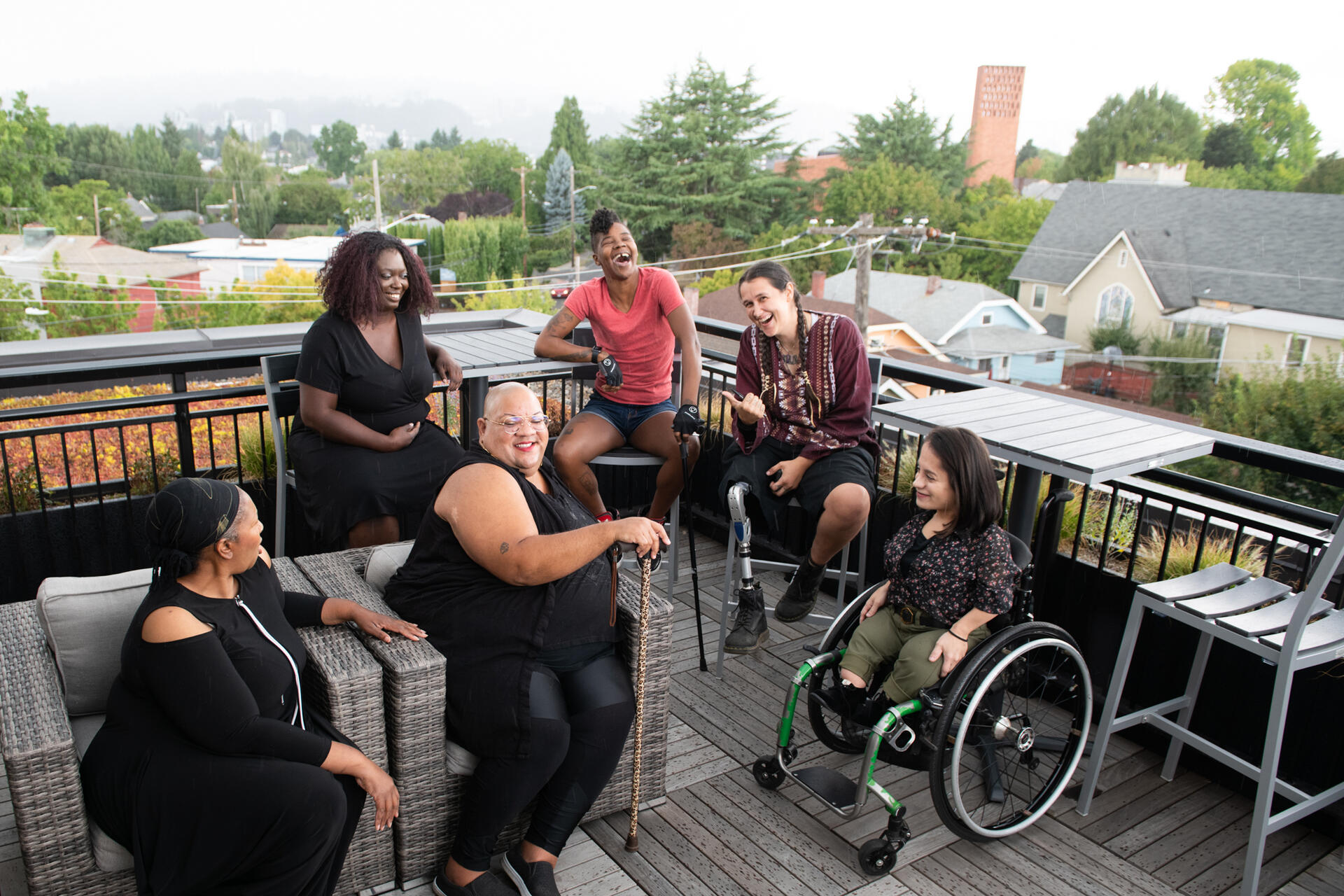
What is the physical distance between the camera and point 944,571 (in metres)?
2.08

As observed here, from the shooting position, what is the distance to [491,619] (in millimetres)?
1895

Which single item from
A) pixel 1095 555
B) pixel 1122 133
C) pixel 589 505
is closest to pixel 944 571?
pixel 1095 555

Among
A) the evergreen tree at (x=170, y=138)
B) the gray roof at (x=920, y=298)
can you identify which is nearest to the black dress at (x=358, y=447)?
the gray roof at (x=920, y=298)

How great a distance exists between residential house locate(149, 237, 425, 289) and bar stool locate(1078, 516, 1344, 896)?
5103cm

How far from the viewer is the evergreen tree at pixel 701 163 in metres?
44.1

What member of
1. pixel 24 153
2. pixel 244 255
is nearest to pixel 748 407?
pixel 24 153

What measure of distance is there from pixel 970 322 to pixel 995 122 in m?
39.3

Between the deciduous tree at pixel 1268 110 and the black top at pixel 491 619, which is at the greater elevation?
the deciduous tree at pixel 1268 110

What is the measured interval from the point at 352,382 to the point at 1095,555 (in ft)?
8.26

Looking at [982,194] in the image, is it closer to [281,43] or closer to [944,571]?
[944,571]

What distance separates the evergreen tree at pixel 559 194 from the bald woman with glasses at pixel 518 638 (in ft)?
193

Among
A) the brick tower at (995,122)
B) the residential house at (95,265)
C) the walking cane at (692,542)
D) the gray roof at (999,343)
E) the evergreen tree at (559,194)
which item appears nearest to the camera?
the walking cane at (692,542)

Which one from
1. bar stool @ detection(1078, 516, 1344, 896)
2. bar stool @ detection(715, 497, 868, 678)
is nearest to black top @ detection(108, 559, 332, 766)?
bar stool @ detection(715, 497, 868, 678)

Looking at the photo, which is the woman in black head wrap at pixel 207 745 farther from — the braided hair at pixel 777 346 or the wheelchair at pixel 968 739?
the braided hair at pixel 777 346
